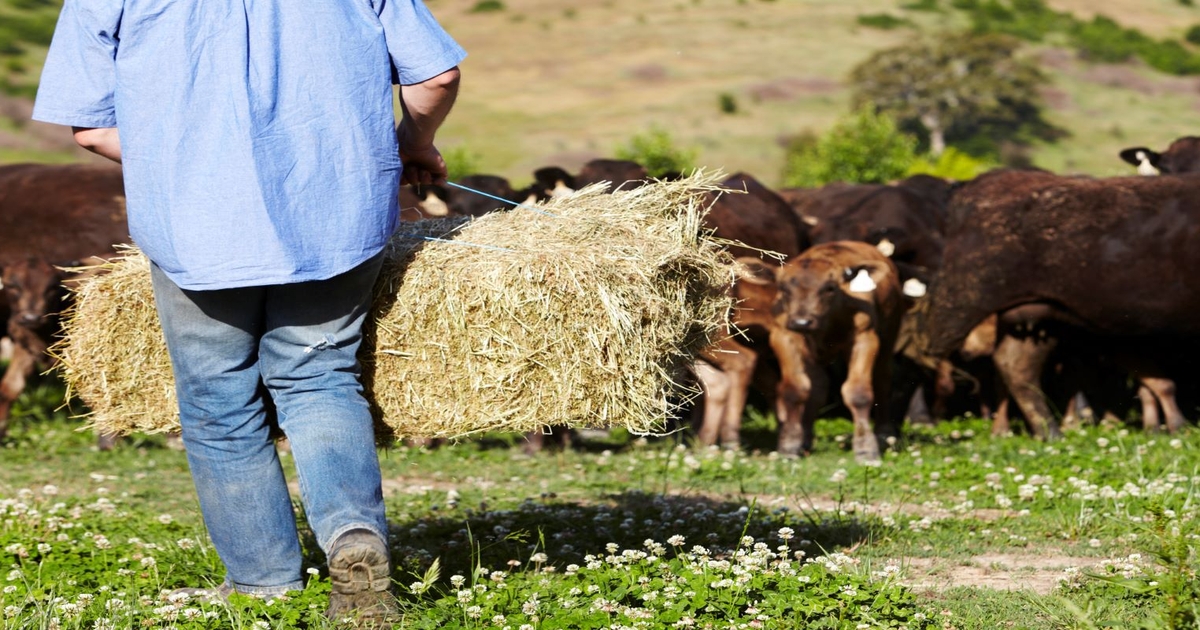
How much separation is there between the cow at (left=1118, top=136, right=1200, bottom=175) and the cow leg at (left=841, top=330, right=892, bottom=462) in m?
4.89

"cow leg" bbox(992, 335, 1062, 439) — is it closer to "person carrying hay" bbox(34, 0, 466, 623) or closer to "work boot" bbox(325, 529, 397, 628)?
"person carrying hay" bbox(34, 0, 466, 623)

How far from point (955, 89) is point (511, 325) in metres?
71.6

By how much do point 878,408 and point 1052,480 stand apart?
3.62 m

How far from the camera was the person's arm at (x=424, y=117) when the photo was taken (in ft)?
14.3

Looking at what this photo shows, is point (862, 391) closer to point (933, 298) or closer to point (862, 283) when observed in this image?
point (862, 283)

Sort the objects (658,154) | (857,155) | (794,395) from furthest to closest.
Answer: (857,155) < (658,154) < (794,395)

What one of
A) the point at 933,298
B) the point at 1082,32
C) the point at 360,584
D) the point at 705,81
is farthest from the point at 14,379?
the point at 1082,32

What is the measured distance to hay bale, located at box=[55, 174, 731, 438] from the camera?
4.40 meters

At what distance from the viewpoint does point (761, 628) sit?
3961 millimetres

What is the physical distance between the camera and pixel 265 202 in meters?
4.02

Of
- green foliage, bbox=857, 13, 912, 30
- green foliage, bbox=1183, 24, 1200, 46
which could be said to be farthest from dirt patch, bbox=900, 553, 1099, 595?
green foliage, bbox=1183, 24, 1200, 46

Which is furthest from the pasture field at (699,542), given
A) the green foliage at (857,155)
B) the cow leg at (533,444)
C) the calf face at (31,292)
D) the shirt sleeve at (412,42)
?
the green foliage at (857,155)

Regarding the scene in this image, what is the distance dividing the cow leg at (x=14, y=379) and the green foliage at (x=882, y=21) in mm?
80950

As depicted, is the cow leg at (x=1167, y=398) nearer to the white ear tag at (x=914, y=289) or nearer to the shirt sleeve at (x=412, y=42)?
the white ear tag at (x=914, y=289)
